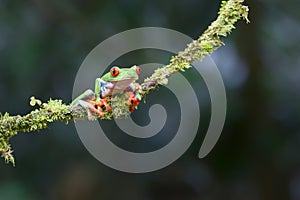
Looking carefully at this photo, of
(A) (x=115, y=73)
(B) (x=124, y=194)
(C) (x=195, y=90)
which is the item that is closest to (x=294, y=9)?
(C) (x=195, y=90)

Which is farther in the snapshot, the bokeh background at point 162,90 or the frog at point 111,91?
the bokeh background at point 162,90

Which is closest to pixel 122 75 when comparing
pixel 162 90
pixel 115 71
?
pixel 115 71

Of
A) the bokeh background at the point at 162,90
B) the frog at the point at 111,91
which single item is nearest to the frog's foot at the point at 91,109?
the frog at the point at 111,91

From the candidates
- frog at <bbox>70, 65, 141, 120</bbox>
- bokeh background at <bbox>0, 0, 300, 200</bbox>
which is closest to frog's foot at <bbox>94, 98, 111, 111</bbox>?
frog at <bbox>70, 65, 141, 120</bbox>

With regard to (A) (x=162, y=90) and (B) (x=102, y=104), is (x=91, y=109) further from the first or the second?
(A) (x=162, y=90)

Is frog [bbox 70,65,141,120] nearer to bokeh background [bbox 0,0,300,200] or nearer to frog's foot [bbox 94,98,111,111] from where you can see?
frog's foot [bbox 94,98,111,111]

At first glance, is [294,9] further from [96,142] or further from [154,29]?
[96,142]

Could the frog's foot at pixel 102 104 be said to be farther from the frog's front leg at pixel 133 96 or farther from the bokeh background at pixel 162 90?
the bokeh background at pixel 162 90
